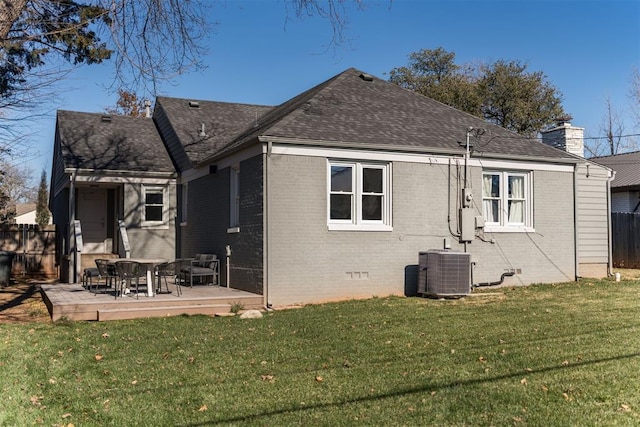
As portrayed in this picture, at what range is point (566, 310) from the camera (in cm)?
1088

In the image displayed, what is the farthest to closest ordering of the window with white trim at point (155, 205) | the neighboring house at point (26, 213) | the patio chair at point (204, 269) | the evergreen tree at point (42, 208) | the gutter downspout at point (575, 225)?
the neighboring house at point (26, 213) → the evergreen tree at point (42, 208) → the window with white trim at point (155, 205) → the gutter downspout at point (575, 225) → the patio chair at point (204, 269)

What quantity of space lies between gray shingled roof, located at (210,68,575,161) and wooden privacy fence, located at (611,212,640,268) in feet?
23.4

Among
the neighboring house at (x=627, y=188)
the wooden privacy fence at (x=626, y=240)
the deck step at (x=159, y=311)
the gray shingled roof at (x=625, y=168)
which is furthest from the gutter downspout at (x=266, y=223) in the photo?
the gray shingled roof at (x=625, y=168)

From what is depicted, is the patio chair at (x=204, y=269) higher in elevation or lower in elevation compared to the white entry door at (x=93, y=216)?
lower

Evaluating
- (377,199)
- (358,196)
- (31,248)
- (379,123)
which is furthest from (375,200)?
(31,248)

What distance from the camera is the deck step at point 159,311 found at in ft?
37.2

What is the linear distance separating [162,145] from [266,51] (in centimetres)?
1035

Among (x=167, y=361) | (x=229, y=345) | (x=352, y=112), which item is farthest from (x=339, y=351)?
(x=352, y=112)

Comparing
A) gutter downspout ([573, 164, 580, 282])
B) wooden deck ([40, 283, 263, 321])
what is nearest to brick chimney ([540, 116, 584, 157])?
gutter downspout ([573, 164, 580, 282])

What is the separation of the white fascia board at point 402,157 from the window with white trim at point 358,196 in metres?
0.22

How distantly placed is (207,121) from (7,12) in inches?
479

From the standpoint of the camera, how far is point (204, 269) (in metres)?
15.3

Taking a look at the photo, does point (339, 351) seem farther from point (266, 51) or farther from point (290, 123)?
point (290, 123)

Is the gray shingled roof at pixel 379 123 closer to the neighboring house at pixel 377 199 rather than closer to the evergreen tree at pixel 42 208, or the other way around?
the neighboring house at pixel 377 199
